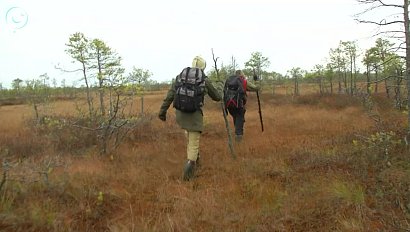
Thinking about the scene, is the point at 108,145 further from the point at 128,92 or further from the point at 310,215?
the point at 310,215

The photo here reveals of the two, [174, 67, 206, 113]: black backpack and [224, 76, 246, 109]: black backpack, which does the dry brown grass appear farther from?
[224, 76, 246, 109]: black backpack

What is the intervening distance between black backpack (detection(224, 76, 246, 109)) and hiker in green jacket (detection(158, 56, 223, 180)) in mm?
2266

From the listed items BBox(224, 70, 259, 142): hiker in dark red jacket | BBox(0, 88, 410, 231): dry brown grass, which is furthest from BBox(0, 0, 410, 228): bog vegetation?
BBox(224, 70, 259, 142): hiker in dark red jacket

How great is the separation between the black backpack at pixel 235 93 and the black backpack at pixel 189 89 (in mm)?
2623

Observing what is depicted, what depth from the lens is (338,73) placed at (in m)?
27.3

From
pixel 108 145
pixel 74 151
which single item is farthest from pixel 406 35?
pixel 74 151

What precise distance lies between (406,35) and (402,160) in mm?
2397

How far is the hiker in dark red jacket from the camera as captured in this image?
8.20 meters

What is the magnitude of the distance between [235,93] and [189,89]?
113 inches

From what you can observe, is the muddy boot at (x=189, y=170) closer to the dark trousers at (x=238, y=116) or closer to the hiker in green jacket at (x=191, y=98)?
the hiker in green jacket at (x=191, y=98)

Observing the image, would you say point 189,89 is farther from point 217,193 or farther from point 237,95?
point 237,95

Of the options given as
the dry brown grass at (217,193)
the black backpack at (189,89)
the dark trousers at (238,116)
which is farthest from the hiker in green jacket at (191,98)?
the dark trousers at (238,116)

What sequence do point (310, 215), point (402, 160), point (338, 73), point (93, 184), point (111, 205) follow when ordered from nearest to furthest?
point (310, 215)
point (111, 205)
point (93, 184)
point (402, 160)
point (338, 73)

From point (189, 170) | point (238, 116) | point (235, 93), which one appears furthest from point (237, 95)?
point (189, 170)
